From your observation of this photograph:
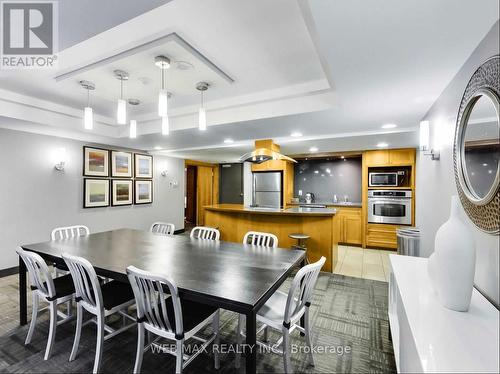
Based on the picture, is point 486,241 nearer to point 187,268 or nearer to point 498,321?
point 498,321

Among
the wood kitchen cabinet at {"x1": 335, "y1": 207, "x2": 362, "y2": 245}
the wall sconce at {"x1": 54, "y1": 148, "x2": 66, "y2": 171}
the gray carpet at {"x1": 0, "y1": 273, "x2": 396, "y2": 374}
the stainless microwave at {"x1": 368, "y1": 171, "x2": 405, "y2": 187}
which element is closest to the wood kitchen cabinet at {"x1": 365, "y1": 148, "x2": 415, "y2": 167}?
the stainless microwave at {"x1": 368, "y1": 171, "x2": 405, "y2": 187}

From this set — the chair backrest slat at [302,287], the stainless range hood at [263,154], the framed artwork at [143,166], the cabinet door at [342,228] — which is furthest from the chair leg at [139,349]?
the cabinet door at [342,228]

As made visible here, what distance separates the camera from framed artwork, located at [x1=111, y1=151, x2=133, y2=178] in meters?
5.05

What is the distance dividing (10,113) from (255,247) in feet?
11.3

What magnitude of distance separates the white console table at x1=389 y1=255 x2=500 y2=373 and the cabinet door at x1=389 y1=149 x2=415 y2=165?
4.31 metres

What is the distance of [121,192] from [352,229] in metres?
5.30

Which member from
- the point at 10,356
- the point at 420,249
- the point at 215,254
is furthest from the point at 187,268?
the point at 420,249

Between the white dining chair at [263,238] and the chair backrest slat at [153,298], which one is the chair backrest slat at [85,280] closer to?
the chair backrest slat at [153,298]

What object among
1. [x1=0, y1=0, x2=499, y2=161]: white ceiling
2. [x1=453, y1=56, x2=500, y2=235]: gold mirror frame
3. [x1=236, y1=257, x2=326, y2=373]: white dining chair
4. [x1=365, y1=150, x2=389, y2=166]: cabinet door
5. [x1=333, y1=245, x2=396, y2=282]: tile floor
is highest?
[x1=0, y1=0, x2=499, y2=161]: white ceiling

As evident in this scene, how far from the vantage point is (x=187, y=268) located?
182 centimetres

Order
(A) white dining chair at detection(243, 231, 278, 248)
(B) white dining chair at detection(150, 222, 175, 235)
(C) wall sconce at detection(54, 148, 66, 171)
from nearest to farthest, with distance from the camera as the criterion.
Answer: (A) white dining chair at detection(243, 231, 278, 248) → (B) white dining chair at detection(150, 222, 175, 235) → (C) wall sconce at detection(54, 148, 66, 171)

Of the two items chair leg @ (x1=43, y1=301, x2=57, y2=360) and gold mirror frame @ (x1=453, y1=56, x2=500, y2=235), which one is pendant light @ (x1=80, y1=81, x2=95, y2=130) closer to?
chair leg @ (x1=43, y1=301, x2=57, y2=360)

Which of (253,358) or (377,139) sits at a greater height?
(377,139)

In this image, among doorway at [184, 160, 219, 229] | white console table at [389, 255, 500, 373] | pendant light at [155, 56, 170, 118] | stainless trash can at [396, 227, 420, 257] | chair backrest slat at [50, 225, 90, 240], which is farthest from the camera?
doorway at [184, 160, 219, 229]
